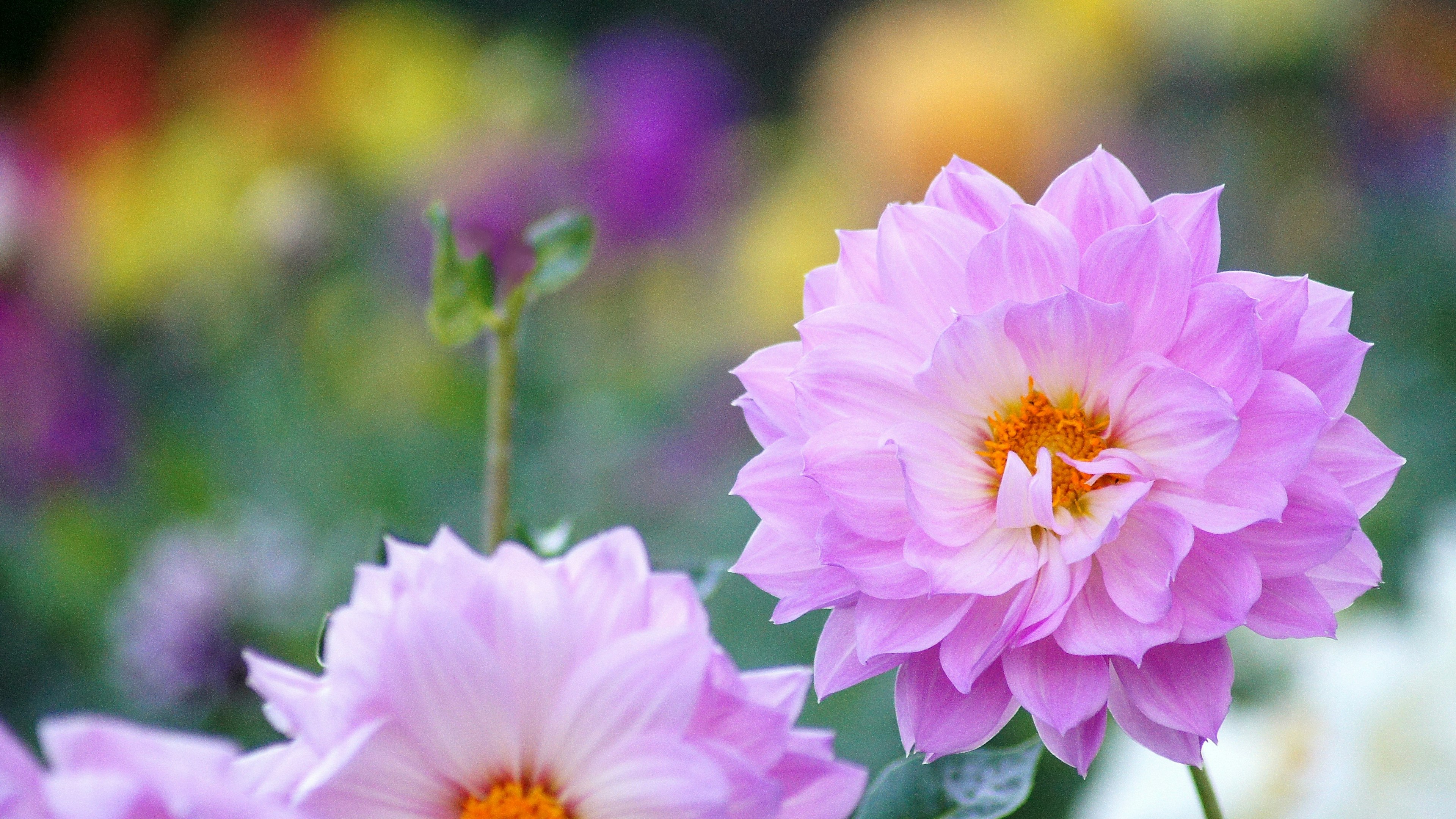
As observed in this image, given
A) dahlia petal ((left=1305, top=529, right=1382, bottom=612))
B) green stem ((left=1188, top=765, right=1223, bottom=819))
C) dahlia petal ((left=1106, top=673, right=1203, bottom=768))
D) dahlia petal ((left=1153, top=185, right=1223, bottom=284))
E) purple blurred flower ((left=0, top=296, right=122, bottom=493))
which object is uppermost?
purple blurred flower ((left=0, top=296, right=122, bottom=493))

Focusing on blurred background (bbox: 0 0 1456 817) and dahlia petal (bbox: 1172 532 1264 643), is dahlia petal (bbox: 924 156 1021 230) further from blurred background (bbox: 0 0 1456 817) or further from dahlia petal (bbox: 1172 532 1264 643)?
blurred background (bbox: 0 0 1456 817)

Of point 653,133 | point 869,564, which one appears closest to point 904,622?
point 869,564

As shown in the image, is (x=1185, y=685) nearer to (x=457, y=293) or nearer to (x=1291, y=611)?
(x=1291, y=611)

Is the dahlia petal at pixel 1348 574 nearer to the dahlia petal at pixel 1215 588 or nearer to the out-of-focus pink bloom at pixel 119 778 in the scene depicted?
the dahlia petal at pixel 1215 588

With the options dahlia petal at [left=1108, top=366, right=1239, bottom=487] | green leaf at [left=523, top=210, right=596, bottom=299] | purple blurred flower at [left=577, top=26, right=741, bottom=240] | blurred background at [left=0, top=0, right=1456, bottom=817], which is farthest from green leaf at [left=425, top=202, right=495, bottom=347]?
purple blurred flower at [left=577, top=26, right=741, bottom=240]

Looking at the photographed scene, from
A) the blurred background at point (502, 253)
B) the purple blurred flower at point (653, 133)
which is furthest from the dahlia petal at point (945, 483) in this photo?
the purple blurred flower at point (653, 133)

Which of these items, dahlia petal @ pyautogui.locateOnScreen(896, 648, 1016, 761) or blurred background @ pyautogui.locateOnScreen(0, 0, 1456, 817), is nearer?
dahlia petal @ pyautogui.locateOnScreen(896, 648, 1016, 761)
